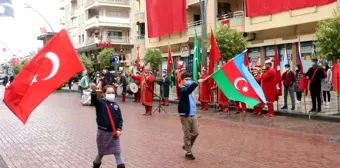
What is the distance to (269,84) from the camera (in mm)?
16359

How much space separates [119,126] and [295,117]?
999 centimetres

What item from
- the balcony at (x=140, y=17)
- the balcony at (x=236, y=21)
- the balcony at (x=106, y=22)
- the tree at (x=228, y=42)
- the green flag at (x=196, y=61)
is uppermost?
the balcony at (x=106, y=22)

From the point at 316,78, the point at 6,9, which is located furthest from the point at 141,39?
the point at 316,78

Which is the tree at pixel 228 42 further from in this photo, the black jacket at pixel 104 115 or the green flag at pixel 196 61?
the black jacket at pixel 104 115

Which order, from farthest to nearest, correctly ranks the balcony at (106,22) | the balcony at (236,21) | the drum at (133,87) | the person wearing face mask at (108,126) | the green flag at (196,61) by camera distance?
the balcony at (106,22)
the balcony at (236,21)
the drum at (133,87)
the green flag at (196,61)
the person wearing face mask at (108,126)

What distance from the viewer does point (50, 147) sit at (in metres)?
10.2

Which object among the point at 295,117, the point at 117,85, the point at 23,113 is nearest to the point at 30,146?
the point at 23,113

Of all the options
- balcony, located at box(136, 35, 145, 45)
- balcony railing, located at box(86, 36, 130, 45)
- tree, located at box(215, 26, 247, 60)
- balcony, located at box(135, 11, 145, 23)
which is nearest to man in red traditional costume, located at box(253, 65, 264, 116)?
tree, located at box(215, 26, 247, 60)

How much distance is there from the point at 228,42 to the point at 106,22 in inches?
1515

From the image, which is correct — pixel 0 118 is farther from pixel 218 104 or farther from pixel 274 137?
pixel 274 137

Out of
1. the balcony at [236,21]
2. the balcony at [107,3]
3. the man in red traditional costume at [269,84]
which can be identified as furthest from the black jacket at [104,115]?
the balcony at [107,3]

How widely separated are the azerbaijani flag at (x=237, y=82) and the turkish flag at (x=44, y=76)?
4748 mm

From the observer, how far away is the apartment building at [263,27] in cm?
2512

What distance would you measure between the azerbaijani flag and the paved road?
0.98 meters
